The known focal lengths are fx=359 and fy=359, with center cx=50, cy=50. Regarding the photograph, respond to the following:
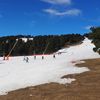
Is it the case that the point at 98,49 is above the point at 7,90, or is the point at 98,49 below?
above

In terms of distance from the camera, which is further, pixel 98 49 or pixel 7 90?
pixel 98 49

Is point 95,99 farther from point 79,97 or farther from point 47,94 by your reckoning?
point 47,94

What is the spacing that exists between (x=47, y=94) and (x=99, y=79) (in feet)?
40.3

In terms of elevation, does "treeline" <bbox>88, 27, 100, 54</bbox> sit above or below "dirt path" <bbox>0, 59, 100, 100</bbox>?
above

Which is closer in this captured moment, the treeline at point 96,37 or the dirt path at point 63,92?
the dirt path at point 63,92

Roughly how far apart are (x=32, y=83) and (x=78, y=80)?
21.5ft

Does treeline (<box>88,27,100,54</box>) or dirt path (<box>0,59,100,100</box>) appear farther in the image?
treeline (<box>88,27,100,54</box>)

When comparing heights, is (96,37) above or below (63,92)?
above

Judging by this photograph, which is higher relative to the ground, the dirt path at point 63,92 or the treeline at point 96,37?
the treeline at point 96,37

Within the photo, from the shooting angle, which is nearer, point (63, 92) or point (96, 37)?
point (63, 92)

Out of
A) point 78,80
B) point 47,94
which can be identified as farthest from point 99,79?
point 47,94

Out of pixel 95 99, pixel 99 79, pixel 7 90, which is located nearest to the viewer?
pixel 95 99

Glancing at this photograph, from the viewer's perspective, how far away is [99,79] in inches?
1918

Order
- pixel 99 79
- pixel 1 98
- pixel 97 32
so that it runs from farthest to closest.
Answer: pixel 97 32
pixel 99 79
pixel 1 98
